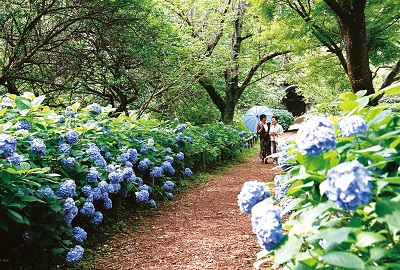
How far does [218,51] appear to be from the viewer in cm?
1284

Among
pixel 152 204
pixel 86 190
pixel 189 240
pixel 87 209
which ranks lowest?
pixel 189 240

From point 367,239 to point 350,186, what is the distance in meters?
0.16

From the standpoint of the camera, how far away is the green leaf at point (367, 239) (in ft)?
3.42

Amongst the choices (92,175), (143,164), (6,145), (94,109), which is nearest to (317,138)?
(6,145)

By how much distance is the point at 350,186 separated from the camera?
103 centimetres

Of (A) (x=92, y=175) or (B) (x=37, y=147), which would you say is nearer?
(B) (x=37, y=147)

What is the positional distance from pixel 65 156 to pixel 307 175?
275 centimetres

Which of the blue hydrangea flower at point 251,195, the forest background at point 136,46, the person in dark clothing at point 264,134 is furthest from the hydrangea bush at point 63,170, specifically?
the person in dark clothing at point 264,134

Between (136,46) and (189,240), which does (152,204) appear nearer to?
(189,240)

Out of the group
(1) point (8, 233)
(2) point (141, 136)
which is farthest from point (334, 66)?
(1) point (8, 233)

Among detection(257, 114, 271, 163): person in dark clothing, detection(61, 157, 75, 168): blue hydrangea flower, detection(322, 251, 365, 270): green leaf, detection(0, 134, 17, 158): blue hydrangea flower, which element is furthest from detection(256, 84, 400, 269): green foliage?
detection(257, 114, 271, 163): person in dark clothing

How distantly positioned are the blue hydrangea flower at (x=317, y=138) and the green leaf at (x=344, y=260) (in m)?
0.33

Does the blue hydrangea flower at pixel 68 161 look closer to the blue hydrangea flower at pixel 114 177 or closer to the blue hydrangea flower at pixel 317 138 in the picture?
the blue hydrangea flower at pixel 114 177

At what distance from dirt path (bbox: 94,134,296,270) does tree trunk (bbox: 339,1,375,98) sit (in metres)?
2.39
